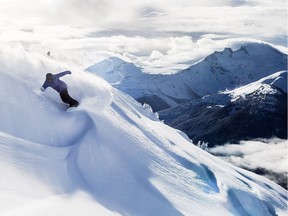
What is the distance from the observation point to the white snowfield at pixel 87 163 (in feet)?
46.8

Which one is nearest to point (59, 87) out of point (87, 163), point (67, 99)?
point (67, 99)

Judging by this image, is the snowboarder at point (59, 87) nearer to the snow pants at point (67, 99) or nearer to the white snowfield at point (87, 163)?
the snow pants at point (67, 99)

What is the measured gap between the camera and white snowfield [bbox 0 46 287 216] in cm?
1427

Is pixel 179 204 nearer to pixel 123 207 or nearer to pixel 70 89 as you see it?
pixel 123 207

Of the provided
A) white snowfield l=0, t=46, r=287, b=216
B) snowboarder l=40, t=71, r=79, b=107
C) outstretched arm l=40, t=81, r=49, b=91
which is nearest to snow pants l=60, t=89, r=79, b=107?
snowboarder l=40, t=71, r=79, b=107

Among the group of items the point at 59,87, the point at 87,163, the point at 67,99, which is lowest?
the point at 87,163

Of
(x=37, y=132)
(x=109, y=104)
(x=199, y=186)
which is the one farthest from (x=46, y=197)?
(x=109, y=104)

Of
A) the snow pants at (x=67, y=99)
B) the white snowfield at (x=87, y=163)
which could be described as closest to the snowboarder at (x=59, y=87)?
the snow pants at (x=67, y=99)

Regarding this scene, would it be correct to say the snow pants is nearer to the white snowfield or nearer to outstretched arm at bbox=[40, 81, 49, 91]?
the white snowfield

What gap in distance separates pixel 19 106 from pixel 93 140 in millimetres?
3731

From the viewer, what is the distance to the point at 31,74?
24.5 m

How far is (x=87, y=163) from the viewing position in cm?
1800

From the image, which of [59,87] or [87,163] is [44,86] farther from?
[87,163]

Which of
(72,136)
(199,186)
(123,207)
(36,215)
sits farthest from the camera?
(199,186)
